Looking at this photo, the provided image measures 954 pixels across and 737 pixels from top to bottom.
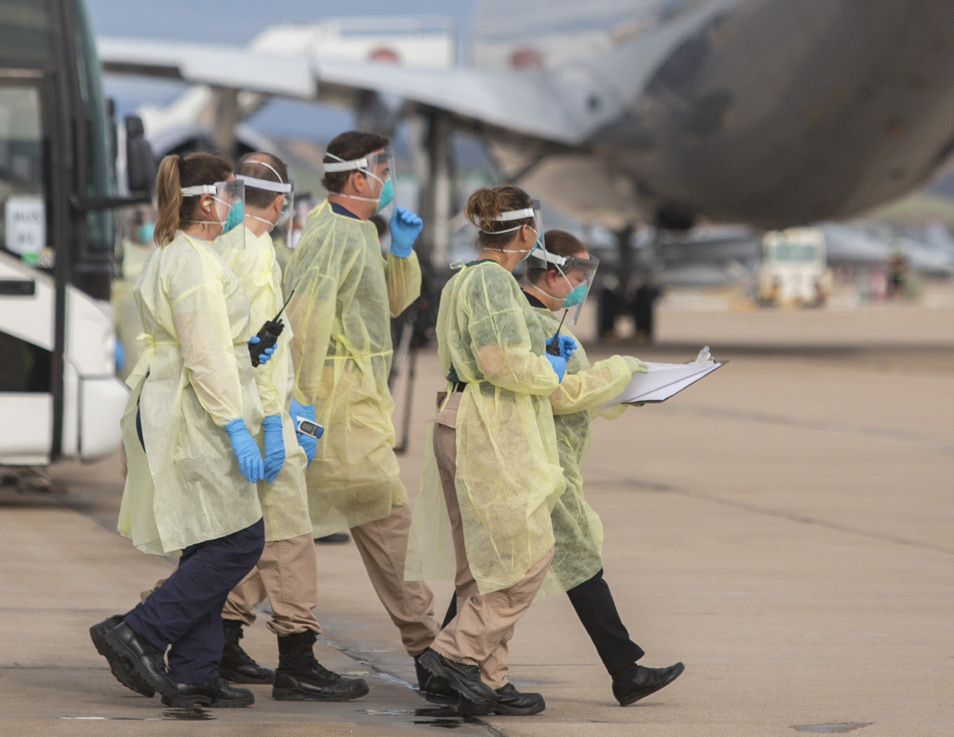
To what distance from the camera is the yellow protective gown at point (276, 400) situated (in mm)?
5188

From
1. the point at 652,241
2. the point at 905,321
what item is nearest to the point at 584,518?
the point at 652,241

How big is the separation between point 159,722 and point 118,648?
275mm

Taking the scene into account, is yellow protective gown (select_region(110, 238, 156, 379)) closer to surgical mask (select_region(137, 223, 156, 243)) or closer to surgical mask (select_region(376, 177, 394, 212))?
surgical mask (select_region(137, 223, 156, 243))

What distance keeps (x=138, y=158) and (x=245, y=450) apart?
4798 mm

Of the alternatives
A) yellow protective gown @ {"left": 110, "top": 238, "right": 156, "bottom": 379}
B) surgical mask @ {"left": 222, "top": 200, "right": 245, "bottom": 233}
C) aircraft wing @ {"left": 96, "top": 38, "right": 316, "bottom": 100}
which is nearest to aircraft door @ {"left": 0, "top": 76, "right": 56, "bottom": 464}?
yellow protective gown @ {"left": 110, "top": 238, "right": 156, "bottom": 379}

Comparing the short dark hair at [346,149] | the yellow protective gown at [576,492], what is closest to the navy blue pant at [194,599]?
the yellow protective gown at [576,492]

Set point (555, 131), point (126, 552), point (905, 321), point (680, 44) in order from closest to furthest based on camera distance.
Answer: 1. point (126, 552)
2. point (680, 44)
3. point (555, 131)
4. point (905, 321)

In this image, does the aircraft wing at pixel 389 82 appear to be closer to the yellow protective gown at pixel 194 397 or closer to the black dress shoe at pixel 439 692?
the yellow protective gown at pixel 194 397

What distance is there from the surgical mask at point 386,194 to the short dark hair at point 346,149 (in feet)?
0.42

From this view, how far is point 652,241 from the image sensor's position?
2427 centimetres

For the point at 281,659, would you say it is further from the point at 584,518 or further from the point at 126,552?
the point at 126,552

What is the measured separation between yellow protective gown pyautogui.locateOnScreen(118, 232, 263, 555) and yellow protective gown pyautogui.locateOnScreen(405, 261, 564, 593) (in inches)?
25.7

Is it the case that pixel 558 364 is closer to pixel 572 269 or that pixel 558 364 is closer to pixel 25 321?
pixel 572 269

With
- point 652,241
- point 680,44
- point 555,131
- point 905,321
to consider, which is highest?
point 680,44
